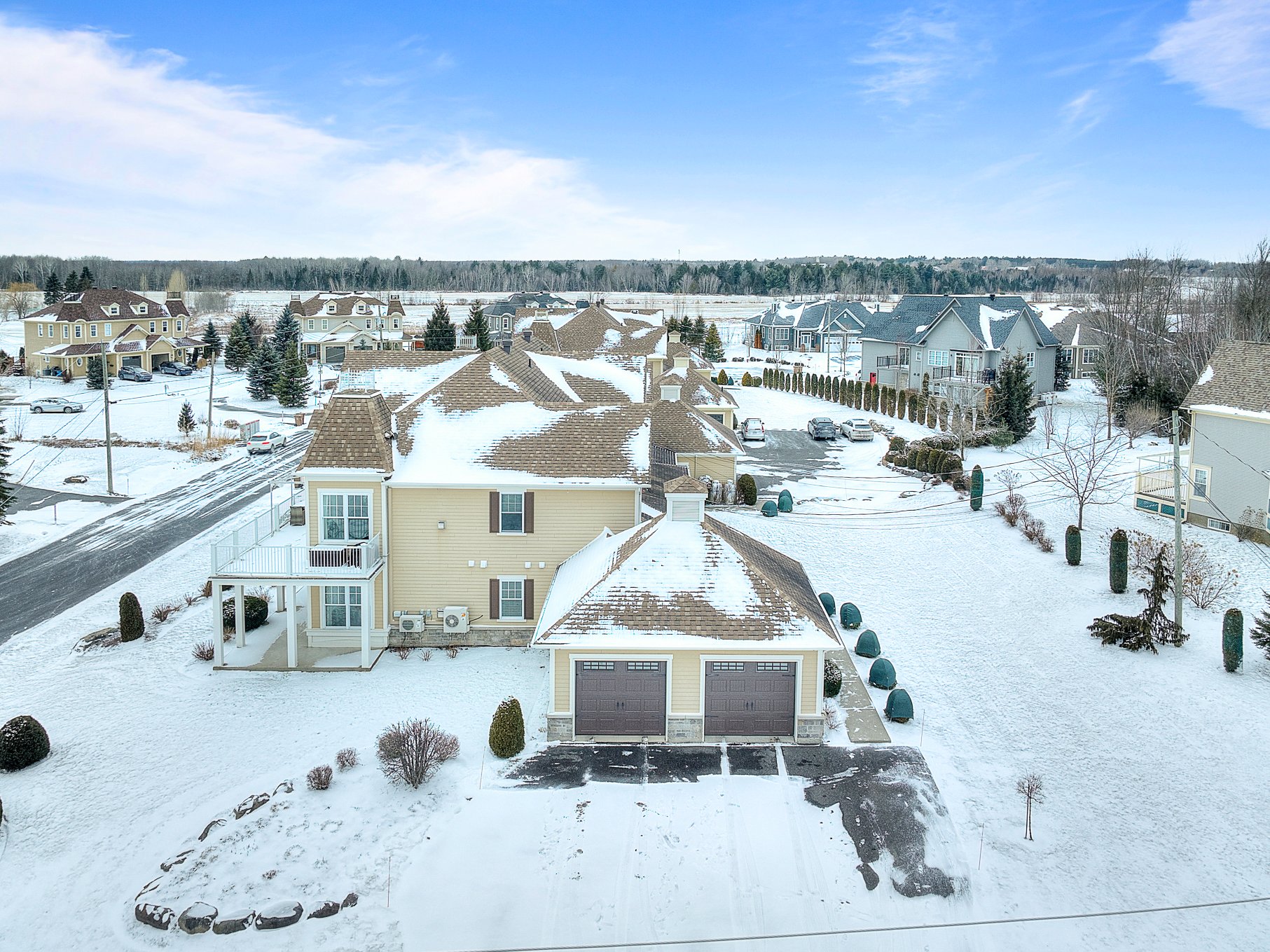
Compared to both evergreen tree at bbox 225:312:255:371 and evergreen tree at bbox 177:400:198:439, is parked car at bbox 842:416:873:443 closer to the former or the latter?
evergreen tree at bbox 177:400:198:439

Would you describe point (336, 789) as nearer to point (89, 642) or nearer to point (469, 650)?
point (469, 650)

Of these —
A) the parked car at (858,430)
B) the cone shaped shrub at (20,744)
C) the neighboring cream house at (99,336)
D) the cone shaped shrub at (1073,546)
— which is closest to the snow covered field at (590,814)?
the cone shaped shrub at (20,744)

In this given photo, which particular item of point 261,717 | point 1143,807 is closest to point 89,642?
point 261,717

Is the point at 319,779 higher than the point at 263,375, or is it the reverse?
the point at 263,375

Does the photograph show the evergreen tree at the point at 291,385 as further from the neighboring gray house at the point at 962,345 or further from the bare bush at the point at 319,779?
the bare bush at the point at 319,779

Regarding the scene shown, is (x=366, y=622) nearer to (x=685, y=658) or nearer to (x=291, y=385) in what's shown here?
(x=685, y=658)

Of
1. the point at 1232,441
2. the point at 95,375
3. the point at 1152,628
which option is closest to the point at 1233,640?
the point at 1152,628
